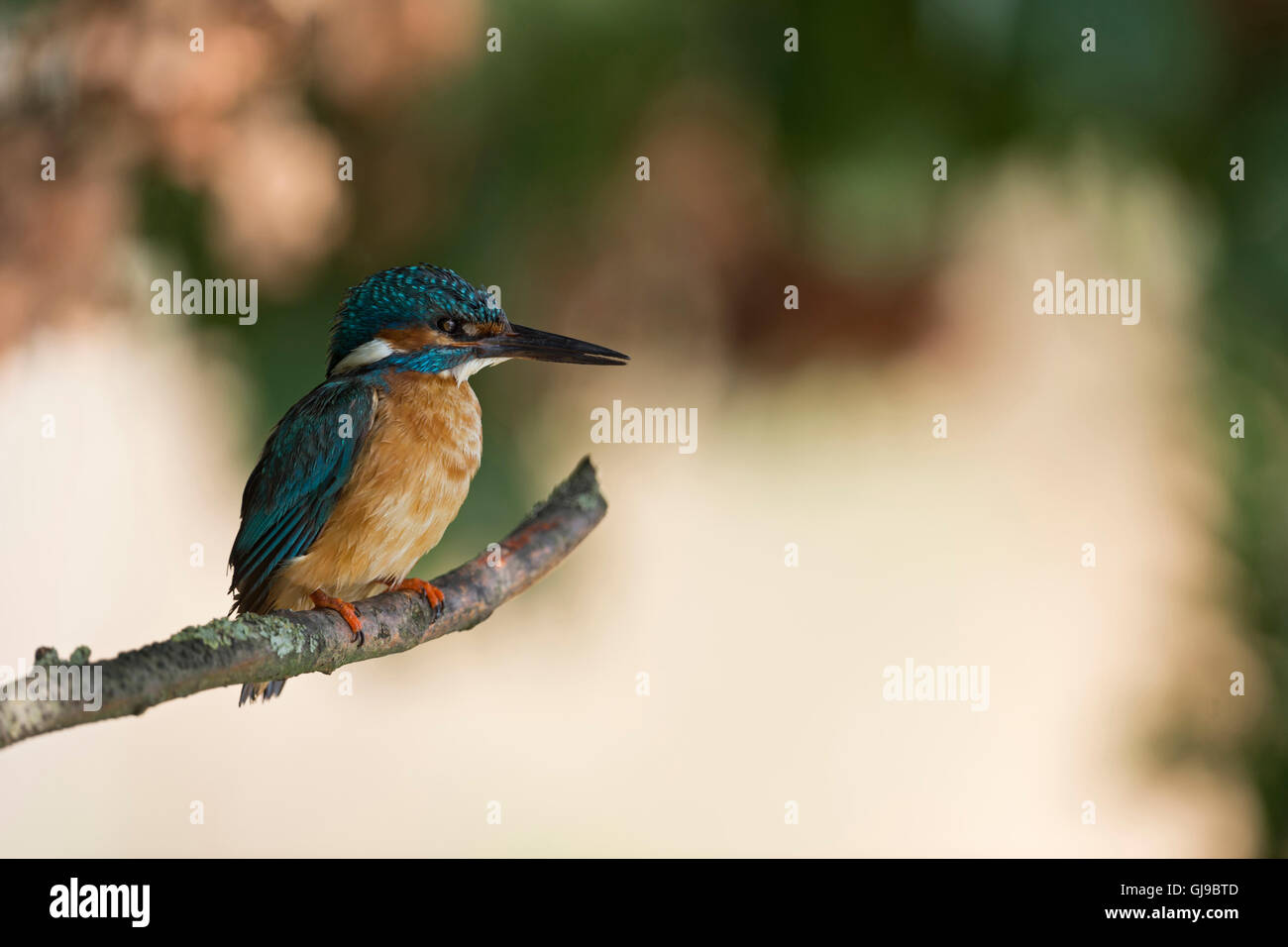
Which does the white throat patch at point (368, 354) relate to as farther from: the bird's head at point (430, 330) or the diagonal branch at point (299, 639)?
the diagonal branch at point (299, 639)

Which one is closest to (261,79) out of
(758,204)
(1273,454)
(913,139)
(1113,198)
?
(758,204)

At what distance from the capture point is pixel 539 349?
132cm

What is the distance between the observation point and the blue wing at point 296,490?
4.09 ft

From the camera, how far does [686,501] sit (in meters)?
3.03

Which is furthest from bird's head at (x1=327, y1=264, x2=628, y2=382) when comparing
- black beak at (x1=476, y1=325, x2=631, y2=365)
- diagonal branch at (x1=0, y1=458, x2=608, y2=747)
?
diagonal branch at (x1=0, y1=458, x2=608, y2=747)

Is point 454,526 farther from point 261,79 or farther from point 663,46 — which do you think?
point 663,46

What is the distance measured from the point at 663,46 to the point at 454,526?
105 centimetres

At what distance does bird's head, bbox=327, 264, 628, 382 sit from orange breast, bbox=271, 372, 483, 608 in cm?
→ 4

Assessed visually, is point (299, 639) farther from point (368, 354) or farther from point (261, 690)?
point (368, 354)

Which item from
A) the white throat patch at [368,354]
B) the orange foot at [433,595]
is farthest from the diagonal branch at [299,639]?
the white throat patch at [368,354]

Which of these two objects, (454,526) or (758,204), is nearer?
(454,526)

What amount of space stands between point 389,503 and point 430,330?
203 millimetres

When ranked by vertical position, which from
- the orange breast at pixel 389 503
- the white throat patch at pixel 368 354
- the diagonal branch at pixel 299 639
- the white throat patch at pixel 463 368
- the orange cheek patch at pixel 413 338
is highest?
the orange cheek patch at pixel 413 338

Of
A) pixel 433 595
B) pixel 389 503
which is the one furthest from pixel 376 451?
pixel 433 595
